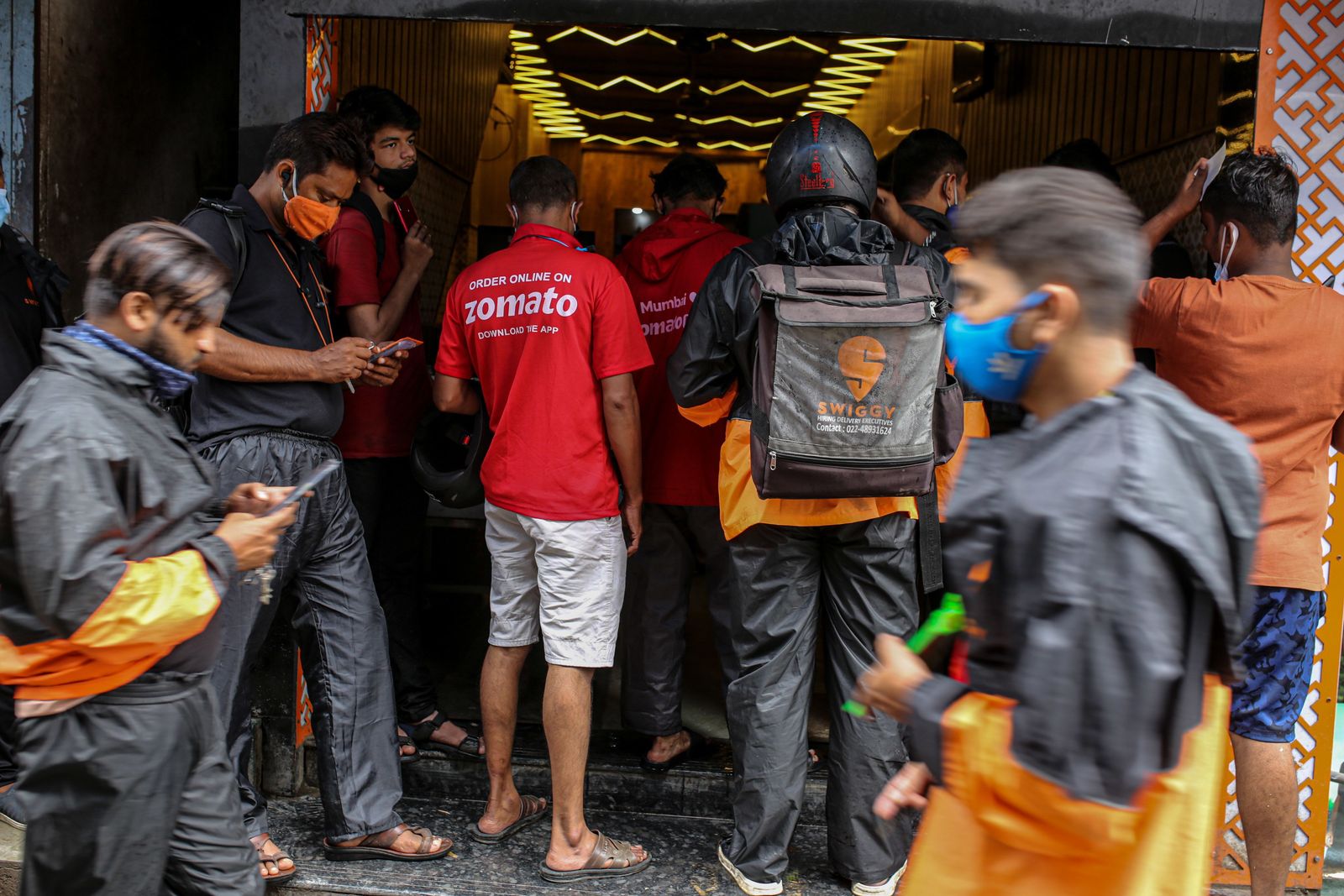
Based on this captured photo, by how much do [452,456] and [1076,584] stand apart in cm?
293

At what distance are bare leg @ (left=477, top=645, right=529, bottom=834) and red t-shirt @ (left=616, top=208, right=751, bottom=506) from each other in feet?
2.74

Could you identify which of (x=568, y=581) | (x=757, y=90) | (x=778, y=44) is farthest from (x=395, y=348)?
(x=757, y=90)

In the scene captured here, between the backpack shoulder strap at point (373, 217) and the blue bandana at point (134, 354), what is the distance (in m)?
1.68

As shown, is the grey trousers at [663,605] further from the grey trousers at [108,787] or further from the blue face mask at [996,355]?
the blue face mask at [996,355]

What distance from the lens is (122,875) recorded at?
84.9 inches

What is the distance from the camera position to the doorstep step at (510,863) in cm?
337

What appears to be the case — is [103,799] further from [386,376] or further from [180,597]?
[386,376]

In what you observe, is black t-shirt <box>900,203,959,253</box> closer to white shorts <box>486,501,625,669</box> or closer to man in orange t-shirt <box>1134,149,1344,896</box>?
man in orange t-shirt <box>1134,149,1344,896</box>

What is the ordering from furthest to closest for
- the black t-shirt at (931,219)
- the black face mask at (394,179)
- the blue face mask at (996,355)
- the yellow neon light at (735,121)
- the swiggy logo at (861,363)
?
the yellow neon light at (735,121), the black face mask at (394,179), the black t-shirt at (931,219), the swiggy logo at (861,363), the blue face mask at (996,355)

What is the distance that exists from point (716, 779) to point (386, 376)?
1.79m

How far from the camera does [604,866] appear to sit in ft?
11.4

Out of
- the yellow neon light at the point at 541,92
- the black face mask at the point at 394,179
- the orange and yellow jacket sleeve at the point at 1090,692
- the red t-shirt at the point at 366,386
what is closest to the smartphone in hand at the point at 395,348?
the red t-shirt at the point at 366,386

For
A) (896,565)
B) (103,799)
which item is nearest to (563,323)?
(896,565)

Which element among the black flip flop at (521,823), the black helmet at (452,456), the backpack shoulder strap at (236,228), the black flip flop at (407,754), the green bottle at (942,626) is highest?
the backpack shoulder strap at (236,228)
